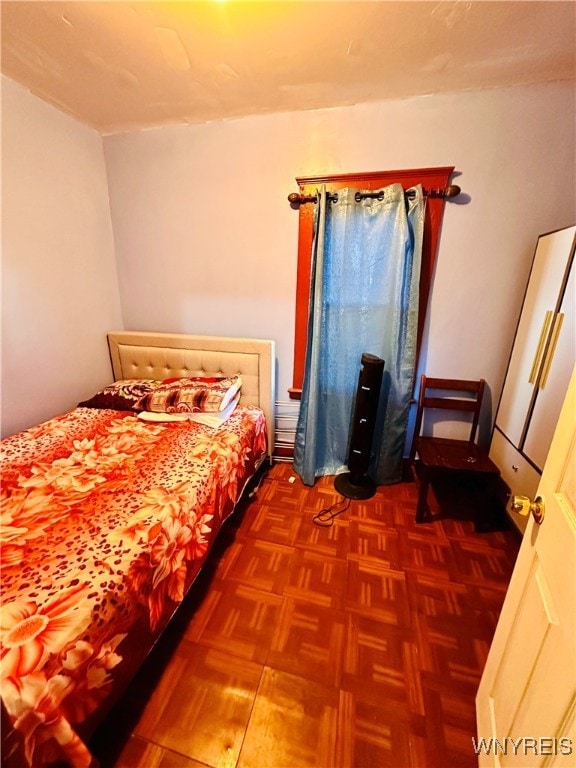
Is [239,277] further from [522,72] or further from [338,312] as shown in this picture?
[522,72]

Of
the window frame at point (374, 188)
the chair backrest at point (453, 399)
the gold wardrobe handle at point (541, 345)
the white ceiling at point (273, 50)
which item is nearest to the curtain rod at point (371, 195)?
the window frame at point (374, 188)

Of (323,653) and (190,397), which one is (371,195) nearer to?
(190,397)

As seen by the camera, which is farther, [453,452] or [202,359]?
[202,359]

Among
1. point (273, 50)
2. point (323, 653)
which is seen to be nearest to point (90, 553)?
point (323, 653)

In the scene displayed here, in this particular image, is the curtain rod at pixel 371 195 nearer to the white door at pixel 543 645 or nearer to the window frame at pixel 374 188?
the window frame at pixel 374 188

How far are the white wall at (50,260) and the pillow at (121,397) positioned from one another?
8.6 inches

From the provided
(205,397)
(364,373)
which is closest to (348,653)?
(364,373)

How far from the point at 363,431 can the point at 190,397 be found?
4.05 feet

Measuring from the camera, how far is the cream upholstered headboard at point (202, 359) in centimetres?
226

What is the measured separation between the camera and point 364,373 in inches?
75.4

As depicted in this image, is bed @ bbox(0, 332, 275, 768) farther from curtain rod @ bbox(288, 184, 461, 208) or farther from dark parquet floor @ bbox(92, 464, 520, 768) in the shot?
curtain rod @ bbox(288, 184, 461, 208)

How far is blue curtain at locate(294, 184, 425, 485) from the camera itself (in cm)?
188

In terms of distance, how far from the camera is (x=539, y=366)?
1.63 meters

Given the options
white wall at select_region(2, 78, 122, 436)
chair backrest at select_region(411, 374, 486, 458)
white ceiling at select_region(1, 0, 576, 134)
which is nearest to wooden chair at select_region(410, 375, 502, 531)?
chair backrest at select_region(411, 374, 486, 458)
